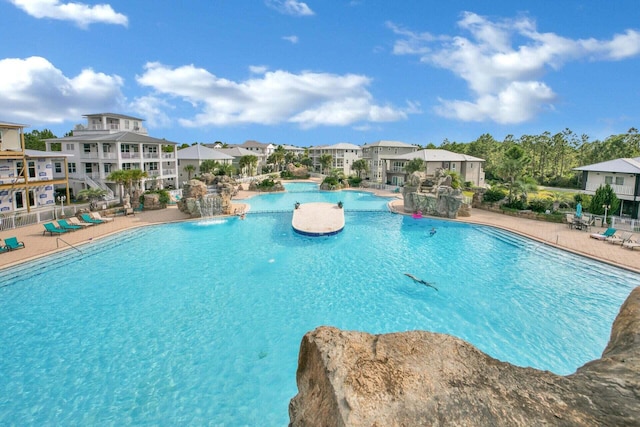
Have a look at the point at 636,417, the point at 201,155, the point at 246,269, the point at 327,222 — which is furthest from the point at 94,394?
the point at 201,155

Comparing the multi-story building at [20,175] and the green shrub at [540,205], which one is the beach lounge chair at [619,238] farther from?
the multi-story building at [20,175]

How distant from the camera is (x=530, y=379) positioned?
3326 millimetres

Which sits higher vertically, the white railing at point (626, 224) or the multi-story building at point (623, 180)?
the multi-story building at point (623, 180)

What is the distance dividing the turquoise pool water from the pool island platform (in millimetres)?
1914

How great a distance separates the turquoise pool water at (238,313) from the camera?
30.9 ft

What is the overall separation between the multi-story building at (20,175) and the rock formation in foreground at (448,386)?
3248cm

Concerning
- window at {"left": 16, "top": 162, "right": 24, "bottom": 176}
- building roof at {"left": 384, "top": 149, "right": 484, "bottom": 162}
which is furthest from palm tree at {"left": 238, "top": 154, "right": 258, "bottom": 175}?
window at {"left": 16, "top": 162, "right": 24, "bottom": 176}

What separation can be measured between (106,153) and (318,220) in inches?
1060

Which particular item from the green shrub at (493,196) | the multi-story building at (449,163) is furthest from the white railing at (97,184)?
the green shrub at (493,196)

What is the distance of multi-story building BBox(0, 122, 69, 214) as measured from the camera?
26859 mm

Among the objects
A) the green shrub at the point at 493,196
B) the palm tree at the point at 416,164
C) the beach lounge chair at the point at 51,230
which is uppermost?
the palm tree at the point at 416,164

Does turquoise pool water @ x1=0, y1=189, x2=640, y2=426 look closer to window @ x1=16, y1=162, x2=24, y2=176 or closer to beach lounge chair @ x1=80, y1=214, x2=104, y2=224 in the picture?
beach lounge chair @ x1=80, y1=214, x2=104, y2=224

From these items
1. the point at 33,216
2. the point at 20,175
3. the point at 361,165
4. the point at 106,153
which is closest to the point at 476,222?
the point at 33,216

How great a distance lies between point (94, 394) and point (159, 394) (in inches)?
70.5
